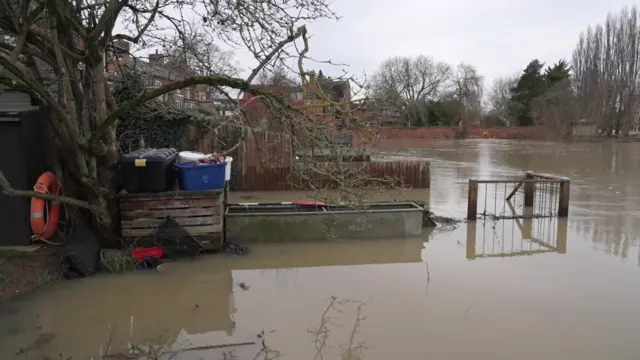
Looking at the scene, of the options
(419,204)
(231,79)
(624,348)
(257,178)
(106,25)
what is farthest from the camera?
(257,178)

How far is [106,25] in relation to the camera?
6512 mm

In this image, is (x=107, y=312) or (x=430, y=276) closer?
(x=107, y=312)

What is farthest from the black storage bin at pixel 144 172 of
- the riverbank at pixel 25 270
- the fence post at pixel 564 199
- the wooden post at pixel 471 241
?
the fence post at pixel 564 199

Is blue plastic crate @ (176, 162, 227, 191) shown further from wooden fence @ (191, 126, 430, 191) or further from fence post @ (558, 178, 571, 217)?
fence post @ (558, 178, 571, 217)

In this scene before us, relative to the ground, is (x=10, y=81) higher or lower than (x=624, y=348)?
higher

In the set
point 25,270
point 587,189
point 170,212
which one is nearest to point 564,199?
point 587,189

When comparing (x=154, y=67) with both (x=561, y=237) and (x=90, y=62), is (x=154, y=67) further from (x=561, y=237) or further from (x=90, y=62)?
(x=561, y=237)

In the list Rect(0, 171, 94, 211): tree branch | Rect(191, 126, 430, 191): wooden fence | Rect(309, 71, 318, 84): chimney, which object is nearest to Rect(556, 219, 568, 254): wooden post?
Rect(191, 126, 430, 191): wooden fence

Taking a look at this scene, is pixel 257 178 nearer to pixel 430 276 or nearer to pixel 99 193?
pixel 99 193

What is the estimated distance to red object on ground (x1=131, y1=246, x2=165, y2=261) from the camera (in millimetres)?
6832

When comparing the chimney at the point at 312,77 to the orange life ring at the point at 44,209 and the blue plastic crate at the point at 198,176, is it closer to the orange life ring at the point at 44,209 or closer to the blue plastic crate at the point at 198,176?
the blue plastic crate at the point at 198,176

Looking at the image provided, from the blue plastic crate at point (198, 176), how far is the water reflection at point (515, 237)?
400 cm

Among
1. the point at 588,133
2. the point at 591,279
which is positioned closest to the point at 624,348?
the point at 591,279

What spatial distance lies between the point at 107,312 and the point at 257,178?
8.68 metres
